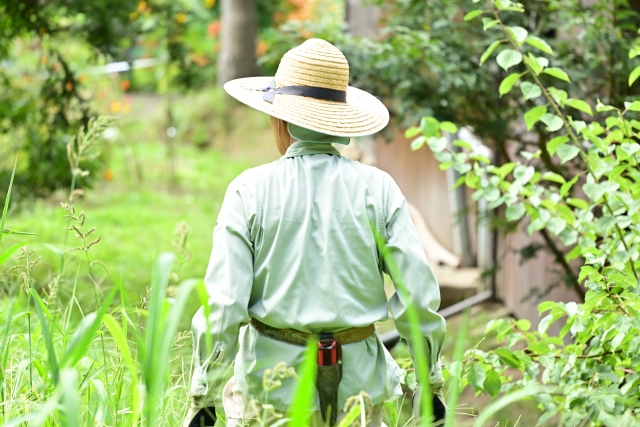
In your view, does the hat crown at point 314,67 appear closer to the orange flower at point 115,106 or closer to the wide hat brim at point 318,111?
the wide hat brim at point 318,111

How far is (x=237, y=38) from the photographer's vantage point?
13648 mm

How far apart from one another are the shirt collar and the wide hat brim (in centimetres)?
8

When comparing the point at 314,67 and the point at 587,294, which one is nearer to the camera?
the point at 314,67

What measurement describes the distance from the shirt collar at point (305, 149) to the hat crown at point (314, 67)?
181 mm

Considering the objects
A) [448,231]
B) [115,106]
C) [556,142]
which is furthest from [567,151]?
[115,106]

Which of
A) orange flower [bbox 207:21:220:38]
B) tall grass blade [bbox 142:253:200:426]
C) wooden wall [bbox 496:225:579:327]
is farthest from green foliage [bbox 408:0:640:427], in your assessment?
orange flower [bbox 207:21:220:38]

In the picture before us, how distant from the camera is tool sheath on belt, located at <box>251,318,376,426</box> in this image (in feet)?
6.85

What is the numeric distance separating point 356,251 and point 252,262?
0.28 metres

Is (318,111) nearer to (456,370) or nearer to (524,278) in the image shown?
(456,370)

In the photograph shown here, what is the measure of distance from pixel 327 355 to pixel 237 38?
12144mm

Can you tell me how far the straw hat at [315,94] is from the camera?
2.20 m

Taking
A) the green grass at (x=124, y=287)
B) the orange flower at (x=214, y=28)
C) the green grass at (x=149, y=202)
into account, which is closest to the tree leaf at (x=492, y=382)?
the green grass at (x=124, y=287)

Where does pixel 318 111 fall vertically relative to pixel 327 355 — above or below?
above

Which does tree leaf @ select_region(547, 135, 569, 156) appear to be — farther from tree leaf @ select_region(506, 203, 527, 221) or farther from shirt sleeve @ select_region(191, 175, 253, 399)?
shirt sleeve @ select_region(191, 175, 253, 399)
